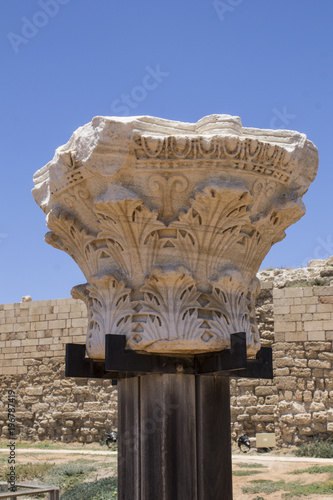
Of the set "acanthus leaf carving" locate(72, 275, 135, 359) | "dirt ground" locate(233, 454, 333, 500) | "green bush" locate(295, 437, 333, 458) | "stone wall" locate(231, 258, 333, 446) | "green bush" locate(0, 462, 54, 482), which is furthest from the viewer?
"stone wall" locate(231, 258, 333, 446)

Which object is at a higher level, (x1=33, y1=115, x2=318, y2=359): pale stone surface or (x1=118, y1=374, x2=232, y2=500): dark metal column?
(x1=33, y1=115, x2=318, y2=359): pale stone surface

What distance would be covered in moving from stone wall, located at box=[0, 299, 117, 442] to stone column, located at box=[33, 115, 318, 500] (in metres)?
9.95

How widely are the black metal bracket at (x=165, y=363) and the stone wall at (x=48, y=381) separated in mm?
9788

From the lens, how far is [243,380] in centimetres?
1188

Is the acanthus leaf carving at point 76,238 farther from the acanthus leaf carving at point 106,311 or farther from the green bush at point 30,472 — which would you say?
the green bush at point 30,472

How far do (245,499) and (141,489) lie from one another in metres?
3.96

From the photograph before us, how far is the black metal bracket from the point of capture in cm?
344

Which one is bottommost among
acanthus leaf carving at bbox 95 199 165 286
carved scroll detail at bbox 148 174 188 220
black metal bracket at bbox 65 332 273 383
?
black metal bracket at bbox 65 332 273 383

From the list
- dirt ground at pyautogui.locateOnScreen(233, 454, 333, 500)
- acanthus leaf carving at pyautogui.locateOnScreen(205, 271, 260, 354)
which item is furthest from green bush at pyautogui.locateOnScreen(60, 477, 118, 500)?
acanthus leaf carving at pyautogui.locateOnScreen(205, 271, 260, 354)

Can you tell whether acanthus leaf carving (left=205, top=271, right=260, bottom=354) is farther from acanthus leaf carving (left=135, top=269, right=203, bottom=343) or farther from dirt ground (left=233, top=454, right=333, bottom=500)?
dirt ground (left=233, top=454, right=333, bottom=500)

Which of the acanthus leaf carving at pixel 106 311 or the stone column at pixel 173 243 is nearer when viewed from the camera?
the stone column at pixel 173 243

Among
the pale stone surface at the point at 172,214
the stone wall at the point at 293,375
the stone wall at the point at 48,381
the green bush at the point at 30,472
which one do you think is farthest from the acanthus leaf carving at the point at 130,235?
the stone wall at the point at 48,381

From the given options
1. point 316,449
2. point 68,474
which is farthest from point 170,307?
point 316,449

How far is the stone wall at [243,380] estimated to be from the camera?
11531mm
